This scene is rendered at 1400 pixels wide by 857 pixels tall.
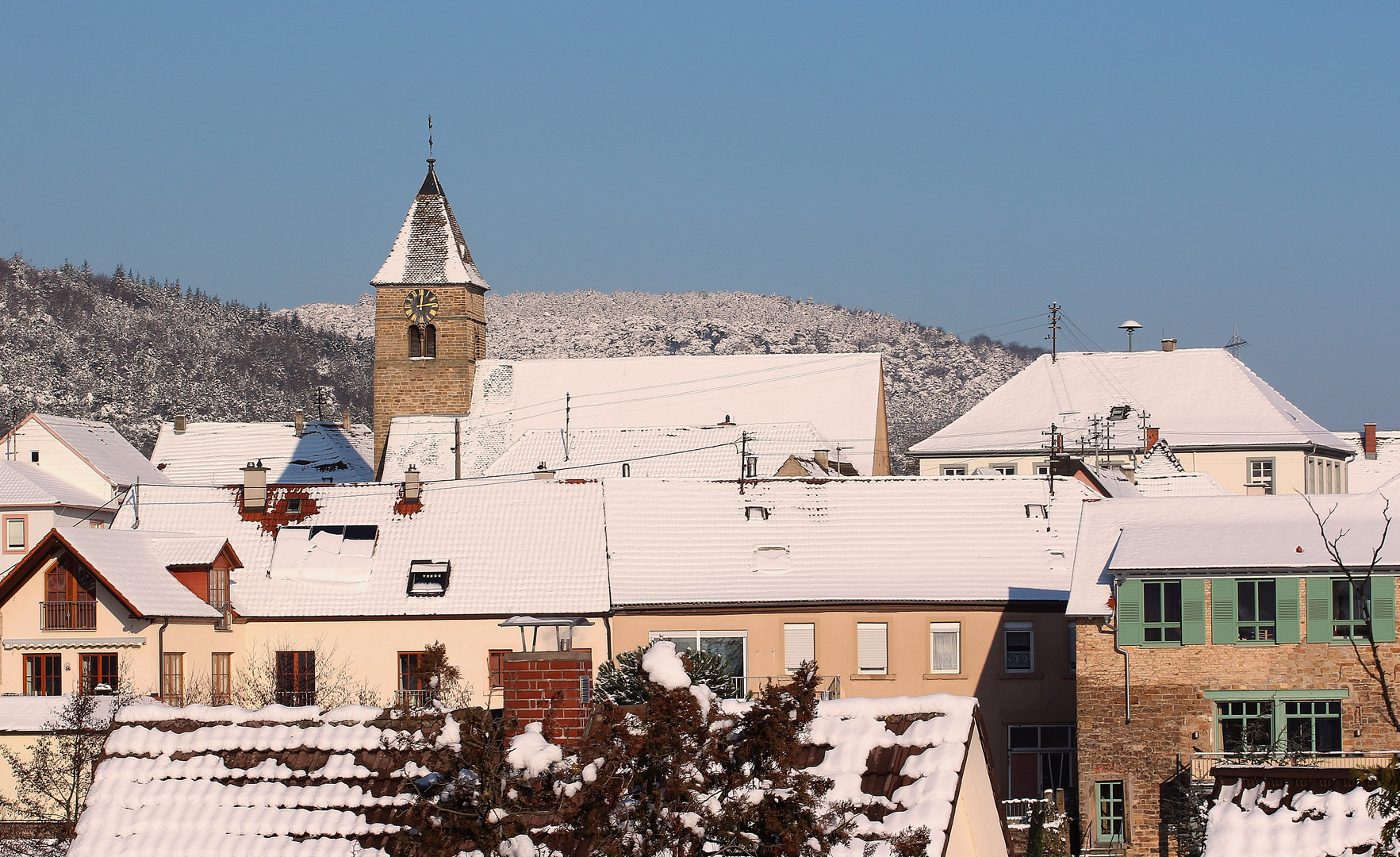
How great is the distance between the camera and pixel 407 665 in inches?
1590

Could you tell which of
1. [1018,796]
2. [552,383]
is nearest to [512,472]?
[552,383]

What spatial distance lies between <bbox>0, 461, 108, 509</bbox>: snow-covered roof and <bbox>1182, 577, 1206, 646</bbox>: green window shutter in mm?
47557

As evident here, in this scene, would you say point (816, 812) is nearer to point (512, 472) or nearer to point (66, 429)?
point (512, 472)

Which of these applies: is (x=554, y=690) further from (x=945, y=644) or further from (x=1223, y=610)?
(x=945, y=644)

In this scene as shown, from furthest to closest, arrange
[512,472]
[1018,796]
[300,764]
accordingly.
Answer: [512,472]
[1018,796]
[300,764]

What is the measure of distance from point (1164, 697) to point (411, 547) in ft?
60.2

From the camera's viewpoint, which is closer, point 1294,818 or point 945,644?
point 1294,818

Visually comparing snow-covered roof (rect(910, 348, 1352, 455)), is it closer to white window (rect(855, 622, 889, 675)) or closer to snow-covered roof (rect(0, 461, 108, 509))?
white window (rect(855, 622, 889, 675))

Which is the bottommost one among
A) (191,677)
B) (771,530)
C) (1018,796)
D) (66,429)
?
(1018,796)

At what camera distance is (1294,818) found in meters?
15.9

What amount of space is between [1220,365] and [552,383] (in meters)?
26.8

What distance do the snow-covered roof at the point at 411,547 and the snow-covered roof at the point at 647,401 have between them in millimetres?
18590

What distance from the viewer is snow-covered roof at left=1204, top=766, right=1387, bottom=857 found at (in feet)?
50.7

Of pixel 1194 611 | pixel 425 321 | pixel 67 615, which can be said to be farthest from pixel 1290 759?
pixel 425 321
